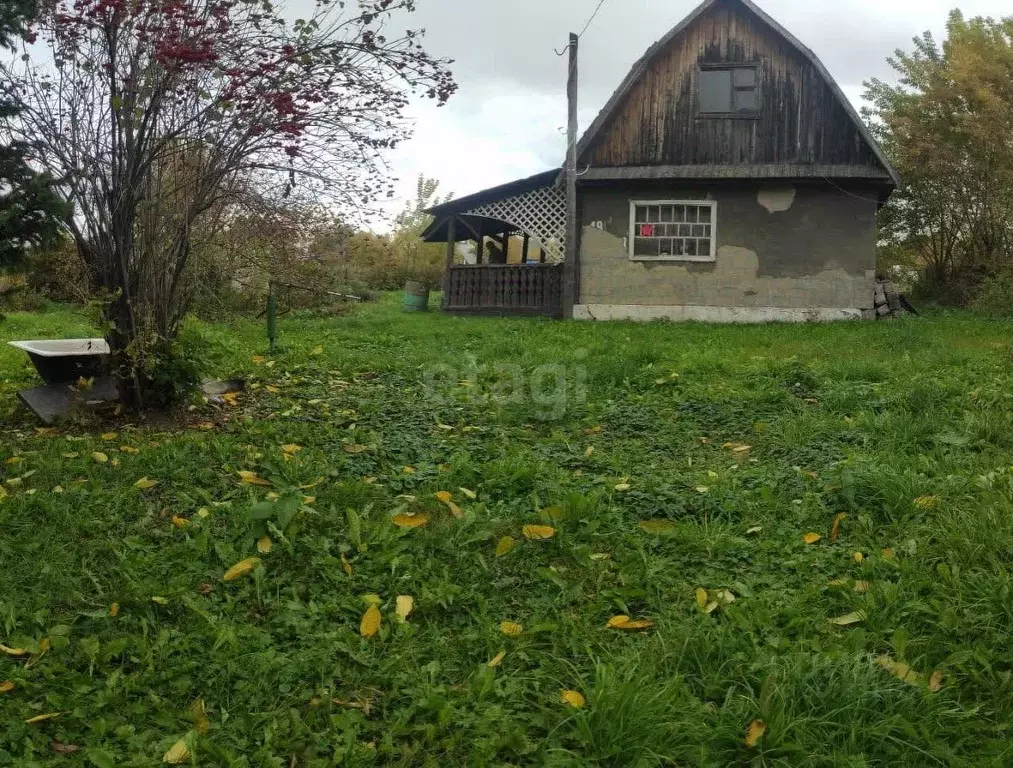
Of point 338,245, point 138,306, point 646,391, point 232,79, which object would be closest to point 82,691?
point 138,306

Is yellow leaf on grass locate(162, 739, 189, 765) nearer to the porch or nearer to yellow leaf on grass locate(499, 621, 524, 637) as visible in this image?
yellow leaf on grass locate(499, 621, 524, 637)

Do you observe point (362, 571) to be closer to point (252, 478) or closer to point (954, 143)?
point (252, 478)

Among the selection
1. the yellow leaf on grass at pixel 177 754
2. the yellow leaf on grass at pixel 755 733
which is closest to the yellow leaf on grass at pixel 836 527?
the yellow leaf on grass at pixel 755 733

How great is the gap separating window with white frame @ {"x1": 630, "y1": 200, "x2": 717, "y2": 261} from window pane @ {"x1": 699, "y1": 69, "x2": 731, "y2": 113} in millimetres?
1728

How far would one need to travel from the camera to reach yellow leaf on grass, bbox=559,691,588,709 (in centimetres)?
275

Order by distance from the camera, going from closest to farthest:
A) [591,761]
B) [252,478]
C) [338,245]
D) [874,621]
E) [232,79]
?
[591,761] < [874,621] < [252,478] < [232,79] < [338,245]

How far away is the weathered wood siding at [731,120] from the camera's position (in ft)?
49.9

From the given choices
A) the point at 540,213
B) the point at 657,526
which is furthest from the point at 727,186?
the point at 657,526

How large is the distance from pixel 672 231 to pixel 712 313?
168 cm

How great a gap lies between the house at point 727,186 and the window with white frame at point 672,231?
0.02 m

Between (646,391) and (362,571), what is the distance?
4054mm

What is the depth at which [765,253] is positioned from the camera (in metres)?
15.5

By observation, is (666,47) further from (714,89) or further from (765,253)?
(765,253)

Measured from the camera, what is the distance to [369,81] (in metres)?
6.31
